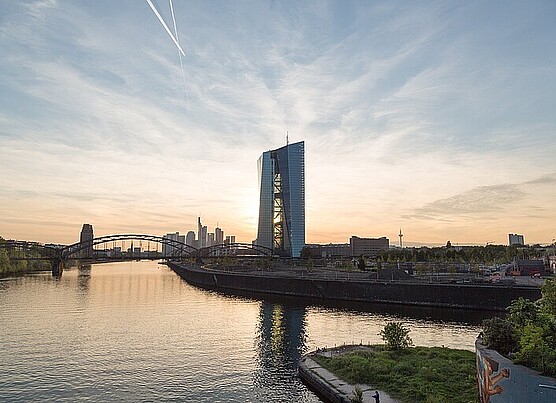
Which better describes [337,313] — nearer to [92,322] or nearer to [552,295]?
[92,322]

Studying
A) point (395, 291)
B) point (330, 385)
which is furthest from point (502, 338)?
point (395, 291)

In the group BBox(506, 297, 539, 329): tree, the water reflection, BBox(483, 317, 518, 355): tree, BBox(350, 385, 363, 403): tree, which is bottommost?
the water reflection

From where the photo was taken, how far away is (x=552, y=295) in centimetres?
1653

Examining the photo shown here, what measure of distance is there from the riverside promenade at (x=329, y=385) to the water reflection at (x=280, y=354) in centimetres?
64

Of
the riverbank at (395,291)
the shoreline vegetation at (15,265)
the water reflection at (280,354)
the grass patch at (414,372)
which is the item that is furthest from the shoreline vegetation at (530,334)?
the shoreline vegetation at (15,265)

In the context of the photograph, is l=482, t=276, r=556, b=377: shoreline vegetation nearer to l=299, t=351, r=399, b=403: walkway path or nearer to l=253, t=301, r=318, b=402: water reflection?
l=299, t=351, r=399, b=403: walkway path

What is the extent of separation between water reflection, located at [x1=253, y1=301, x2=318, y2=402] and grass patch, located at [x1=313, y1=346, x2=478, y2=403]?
2.33 meters

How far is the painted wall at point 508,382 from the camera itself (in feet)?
42.2

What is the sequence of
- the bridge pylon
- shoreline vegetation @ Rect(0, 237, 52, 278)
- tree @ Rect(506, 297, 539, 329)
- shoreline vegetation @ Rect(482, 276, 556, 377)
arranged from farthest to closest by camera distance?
the bridge pylon, shoreline vegetation @ Rect(0, 237, 52, 278), tree @ Rect(506, 297, 539, 329), shoreline vegetation @ Rect(482, 276, 556, 377)

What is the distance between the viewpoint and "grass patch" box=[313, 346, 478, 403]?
798 inches

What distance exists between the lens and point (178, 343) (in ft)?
131

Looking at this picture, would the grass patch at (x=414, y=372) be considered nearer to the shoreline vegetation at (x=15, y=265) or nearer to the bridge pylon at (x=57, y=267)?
the shoreline vegetation at (x=15, y=265)

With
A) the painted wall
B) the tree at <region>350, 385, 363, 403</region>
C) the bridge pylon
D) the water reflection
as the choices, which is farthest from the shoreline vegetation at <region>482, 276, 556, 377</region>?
the bridge pylon

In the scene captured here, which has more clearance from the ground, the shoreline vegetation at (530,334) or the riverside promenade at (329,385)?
the shoreline vegetation at (530,334)
